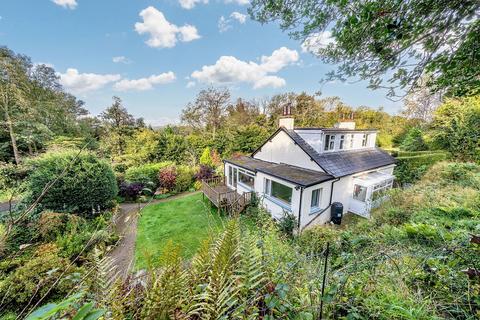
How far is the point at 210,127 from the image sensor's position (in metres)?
22.6

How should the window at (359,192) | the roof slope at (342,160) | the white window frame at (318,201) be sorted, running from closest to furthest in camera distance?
the white window frame at (318,201) < the roof slope at (342,160) < the window at (359,192)

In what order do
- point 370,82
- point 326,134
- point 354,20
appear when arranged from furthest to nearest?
point 326,134 → point 370,82 → point 354,20

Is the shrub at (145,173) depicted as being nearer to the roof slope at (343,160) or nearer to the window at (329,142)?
the roof slope at (343,160)

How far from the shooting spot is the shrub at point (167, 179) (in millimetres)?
11844

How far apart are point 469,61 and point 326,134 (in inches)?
268

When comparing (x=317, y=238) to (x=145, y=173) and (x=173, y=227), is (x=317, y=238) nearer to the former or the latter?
(x=173, y=227)

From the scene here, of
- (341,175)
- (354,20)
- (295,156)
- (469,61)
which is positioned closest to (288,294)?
(354,20)

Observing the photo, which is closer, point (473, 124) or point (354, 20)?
point (354, 20)

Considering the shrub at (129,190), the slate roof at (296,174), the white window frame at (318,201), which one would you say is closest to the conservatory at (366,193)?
the white window frame at (318,201)

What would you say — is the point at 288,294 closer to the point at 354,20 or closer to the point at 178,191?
the point at 354,20

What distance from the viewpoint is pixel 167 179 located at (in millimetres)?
11891

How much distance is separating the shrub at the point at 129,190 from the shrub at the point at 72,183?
2.27m

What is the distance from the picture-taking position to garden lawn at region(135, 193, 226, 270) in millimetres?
6031

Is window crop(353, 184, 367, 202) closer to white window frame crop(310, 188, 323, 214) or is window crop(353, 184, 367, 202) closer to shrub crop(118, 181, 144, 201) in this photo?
white window frame crop(310, 188, 323, 214)
